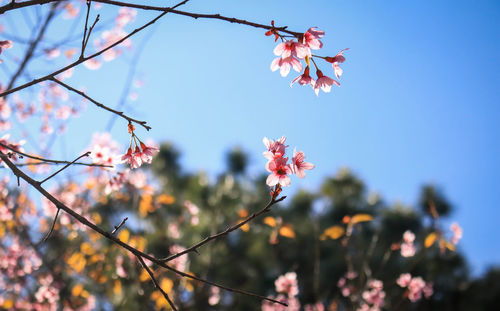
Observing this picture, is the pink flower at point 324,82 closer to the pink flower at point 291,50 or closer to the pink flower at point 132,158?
the pink flower at point 291,50

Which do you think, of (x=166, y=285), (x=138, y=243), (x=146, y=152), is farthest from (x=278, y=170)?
(x=166, y=285)

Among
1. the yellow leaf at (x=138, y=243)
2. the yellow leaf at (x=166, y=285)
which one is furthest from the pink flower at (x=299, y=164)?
the yellow leaf at (x=166, y=285)

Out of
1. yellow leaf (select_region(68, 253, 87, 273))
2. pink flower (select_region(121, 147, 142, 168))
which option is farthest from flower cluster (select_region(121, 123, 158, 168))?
yellow leaf (select_region(68, 253, 87, 273))

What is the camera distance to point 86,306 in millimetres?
5051

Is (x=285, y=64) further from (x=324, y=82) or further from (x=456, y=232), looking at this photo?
(x=456, y=232)

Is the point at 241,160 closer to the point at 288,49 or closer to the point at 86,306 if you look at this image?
the point at 86,306

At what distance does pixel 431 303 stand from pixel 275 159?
769 centimetres

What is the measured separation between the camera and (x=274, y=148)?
1028 mm

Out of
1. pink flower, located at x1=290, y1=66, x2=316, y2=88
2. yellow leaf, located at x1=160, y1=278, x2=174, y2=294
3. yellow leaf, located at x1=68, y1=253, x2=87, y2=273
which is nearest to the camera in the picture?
pink flower, located at x1=290, y1=66, x2=316, y2=88

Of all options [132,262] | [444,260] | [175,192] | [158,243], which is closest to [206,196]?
[175,192]

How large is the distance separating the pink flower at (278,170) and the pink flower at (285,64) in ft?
0.88

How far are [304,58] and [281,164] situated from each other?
1.05ft

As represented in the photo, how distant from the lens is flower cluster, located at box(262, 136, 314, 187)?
992 millimetres

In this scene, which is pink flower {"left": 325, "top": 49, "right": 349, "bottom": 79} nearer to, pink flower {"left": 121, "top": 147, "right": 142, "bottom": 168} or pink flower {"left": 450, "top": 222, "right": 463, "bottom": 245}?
pink flower {"left": 121, "top": 147, "right": 142, "bottom": 168}
